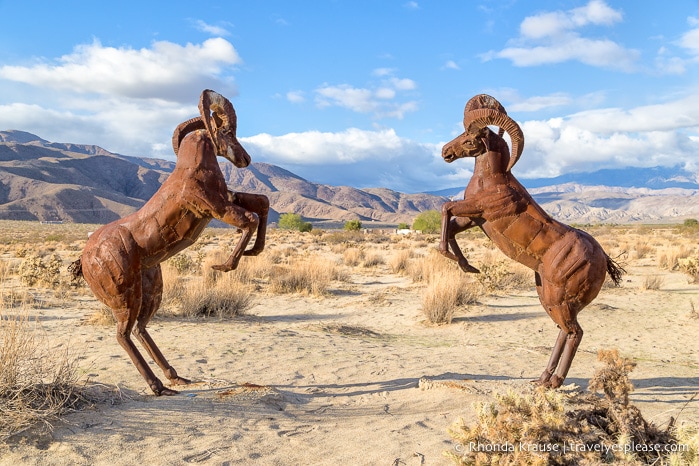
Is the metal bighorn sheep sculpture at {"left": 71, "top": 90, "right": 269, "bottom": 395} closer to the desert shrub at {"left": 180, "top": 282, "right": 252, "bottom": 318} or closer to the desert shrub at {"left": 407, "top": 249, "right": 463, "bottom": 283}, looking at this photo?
the desert shrub at {"left": 180, "top": 282, "right": 252, "bottom": 318}

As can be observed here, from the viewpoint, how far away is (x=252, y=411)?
5445 millimetres

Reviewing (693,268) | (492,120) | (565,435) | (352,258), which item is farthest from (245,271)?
(565,435)

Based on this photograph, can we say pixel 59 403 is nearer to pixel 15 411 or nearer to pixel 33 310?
pixel 15 411

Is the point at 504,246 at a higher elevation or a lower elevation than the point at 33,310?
higher

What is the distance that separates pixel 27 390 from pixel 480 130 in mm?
5064

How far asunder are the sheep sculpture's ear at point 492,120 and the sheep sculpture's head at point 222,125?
7.82ft

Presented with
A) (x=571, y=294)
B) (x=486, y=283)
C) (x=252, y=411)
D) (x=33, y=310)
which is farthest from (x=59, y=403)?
(x=486, y=283)

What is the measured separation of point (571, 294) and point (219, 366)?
4.71 metres

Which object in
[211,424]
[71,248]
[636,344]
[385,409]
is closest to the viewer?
[211,424]

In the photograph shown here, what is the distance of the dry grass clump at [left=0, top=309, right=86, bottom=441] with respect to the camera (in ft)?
14.4

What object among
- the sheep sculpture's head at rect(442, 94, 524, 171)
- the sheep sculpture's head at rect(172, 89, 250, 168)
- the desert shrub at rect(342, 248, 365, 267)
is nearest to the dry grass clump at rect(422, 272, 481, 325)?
the sheep sculpture's head at rect(442, 94, 524, 171)

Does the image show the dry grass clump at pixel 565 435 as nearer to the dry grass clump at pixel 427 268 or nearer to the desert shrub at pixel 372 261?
the dry grass clump at pixel 427 268

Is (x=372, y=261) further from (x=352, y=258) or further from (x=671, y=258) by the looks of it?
(x=671, y=258)

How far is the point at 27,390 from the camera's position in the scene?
4805mm
